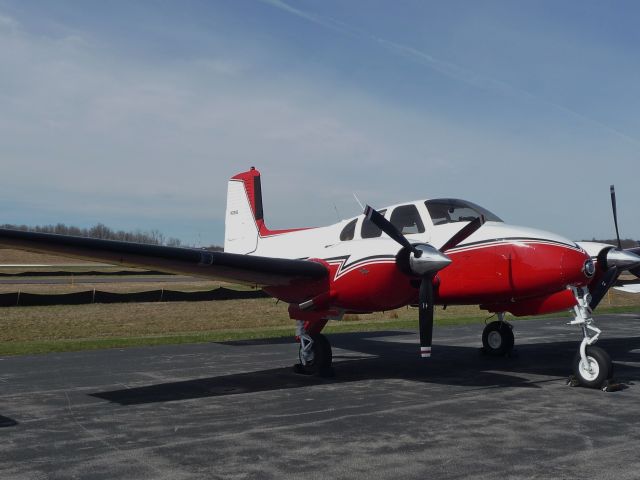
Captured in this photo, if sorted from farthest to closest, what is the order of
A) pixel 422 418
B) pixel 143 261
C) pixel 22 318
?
1. pixel 22 318
2. pixel 143 261
3. pixel 422 418

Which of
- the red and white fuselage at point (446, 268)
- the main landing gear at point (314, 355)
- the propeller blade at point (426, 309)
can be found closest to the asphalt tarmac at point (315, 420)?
the main landing gear at point (314, 355)

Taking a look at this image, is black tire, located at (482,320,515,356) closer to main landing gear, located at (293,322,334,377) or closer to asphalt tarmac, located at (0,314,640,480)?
asphalt tarmac, located at (0,314,640,480)

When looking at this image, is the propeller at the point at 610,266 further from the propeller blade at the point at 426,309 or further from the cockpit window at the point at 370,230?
the cockpit window at the point at 370,230

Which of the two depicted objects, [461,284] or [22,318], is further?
[22,318]

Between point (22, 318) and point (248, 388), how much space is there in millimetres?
20310

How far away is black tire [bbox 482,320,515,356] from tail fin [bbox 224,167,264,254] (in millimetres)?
7762

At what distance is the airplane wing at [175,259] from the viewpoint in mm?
10641

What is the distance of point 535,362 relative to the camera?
1536cm

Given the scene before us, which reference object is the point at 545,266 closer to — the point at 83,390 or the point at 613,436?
the point at 613,436

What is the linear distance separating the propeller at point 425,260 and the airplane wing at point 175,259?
72.4 inches

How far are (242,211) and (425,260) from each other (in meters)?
10.2

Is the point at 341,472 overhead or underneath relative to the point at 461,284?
underneath

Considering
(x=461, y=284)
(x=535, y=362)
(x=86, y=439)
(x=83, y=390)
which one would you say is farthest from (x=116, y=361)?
(x=535, y=362)

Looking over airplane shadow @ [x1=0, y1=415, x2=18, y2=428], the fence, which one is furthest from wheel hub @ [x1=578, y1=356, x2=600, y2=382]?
the fence
